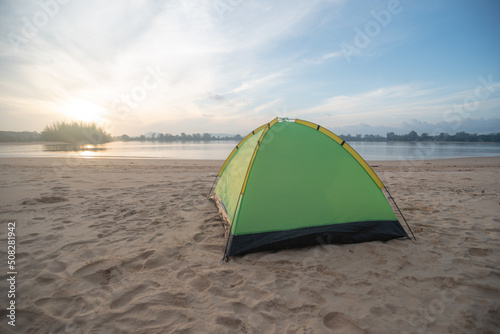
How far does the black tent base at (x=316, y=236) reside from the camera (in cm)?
335

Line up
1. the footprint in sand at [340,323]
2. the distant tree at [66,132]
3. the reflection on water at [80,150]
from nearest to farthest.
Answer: the footprint in sand at [340,323] < the reflection on water at [80,150] < the distant tree at [66,132]

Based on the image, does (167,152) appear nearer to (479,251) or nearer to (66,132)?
(479,251)

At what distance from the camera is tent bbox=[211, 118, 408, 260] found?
3463 mm

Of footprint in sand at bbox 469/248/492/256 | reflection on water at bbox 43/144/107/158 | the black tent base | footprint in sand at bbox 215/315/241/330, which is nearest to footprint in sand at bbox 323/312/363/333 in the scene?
footprint in sand at bbox 215/315/241/330

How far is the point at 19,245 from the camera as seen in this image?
135 inches

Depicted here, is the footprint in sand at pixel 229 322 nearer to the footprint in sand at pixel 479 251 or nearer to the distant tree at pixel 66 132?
the footprint in sand at pixel 479 251

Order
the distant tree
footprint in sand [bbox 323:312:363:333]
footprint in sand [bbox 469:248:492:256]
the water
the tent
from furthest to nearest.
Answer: the distant tree, the water, the tent, footprint in sand [bbox 469:248:492:256], footprint in sand [bbox 323:312:363:333]

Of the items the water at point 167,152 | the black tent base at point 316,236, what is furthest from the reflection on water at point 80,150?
the black tent base at point 316,236

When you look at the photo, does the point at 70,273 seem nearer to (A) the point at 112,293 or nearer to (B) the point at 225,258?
(A) the point at 112,293

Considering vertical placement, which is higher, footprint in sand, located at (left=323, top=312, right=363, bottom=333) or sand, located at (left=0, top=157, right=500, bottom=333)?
sand, located at (left=0, top=157, right=500, bottom=333)

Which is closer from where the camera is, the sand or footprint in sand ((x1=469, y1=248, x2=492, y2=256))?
the sand

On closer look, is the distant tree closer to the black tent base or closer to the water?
the water

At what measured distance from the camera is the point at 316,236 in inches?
139

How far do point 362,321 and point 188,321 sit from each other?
1.68 metres
